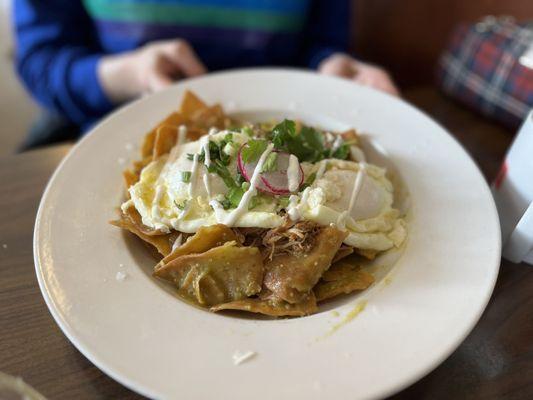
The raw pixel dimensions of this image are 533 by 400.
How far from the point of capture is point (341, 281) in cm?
106

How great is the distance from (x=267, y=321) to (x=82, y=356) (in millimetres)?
380

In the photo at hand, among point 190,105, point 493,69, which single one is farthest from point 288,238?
point 493,69

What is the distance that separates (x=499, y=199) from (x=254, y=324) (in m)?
0.74

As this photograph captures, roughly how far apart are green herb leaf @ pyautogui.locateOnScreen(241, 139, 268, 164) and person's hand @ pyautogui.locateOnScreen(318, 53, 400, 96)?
708 millimetres

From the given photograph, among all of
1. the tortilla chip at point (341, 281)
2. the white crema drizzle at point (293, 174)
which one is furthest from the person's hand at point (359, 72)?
the tortilla chip at point (341, 281)

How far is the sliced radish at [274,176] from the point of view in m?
1.10

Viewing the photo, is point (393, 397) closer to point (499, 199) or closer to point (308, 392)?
point (308, 392)

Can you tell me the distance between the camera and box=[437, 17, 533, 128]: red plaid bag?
5.39 feet

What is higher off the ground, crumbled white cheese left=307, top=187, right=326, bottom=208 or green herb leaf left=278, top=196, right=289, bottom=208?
crumbled white cheese left=307, top=187, right=326, bottom=208

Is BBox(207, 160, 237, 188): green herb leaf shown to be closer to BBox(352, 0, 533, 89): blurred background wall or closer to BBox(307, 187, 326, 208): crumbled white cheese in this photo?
BBox(307, 187, 326, 208): crumbled white cheese

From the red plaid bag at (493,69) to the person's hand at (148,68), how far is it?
965 millimetres

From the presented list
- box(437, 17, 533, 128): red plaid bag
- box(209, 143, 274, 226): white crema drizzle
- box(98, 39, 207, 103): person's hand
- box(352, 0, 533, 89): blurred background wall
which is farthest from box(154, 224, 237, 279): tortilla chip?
box(352, 0, 533, 89): blurred background wall

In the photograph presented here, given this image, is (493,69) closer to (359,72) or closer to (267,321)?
(359,72)

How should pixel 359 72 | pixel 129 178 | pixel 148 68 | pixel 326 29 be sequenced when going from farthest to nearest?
pixel 326 29 → pixel 359 72 → pixel 148 68 → pixel 129 178
